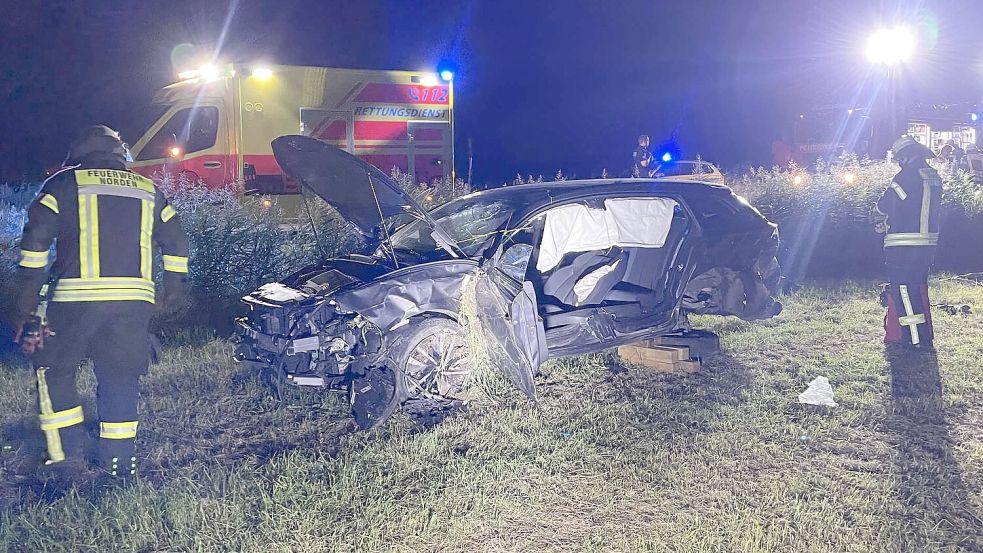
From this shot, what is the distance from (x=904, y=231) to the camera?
267 inches

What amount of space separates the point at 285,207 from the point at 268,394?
5106 millimetres

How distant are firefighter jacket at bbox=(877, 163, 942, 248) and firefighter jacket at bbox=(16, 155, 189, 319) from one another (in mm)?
5958

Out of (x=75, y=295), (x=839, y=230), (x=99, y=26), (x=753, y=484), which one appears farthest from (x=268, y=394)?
(x=99, y=26)

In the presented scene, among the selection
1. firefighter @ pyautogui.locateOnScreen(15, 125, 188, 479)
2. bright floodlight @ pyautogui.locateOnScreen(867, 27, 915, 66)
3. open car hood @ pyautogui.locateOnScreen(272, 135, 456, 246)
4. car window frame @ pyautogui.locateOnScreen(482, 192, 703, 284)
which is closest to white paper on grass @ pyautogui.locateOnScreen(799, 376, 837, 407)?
car window frame @ pyautogui.locateOnScreen(482, 192, 703, 284)

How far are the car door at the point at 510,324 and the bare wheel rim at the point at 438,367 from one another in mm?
226

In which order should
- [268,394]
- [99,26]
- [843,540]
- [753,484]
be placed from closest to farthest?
[843,540], [753,484], [268,394], [99,26]

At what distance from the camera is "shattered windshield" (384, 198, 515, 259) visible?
560 centimetres

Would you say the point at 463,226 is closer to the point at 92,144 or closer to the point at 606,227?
the point at 606,227

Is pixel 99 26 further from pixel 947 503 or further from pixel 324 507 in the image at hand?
pixel 947 503

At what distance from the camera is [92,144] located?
4.01m

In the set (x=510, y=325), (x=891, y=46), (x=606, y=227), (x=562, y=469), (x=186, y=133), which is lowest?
(x=562, y=469)

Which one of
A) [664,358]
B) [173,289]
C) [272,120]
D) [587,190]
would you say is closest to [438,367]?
[173,289]

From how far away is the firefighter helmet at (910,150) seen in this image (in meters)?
6.76

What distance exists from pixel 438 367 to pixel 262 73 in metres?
7.10
